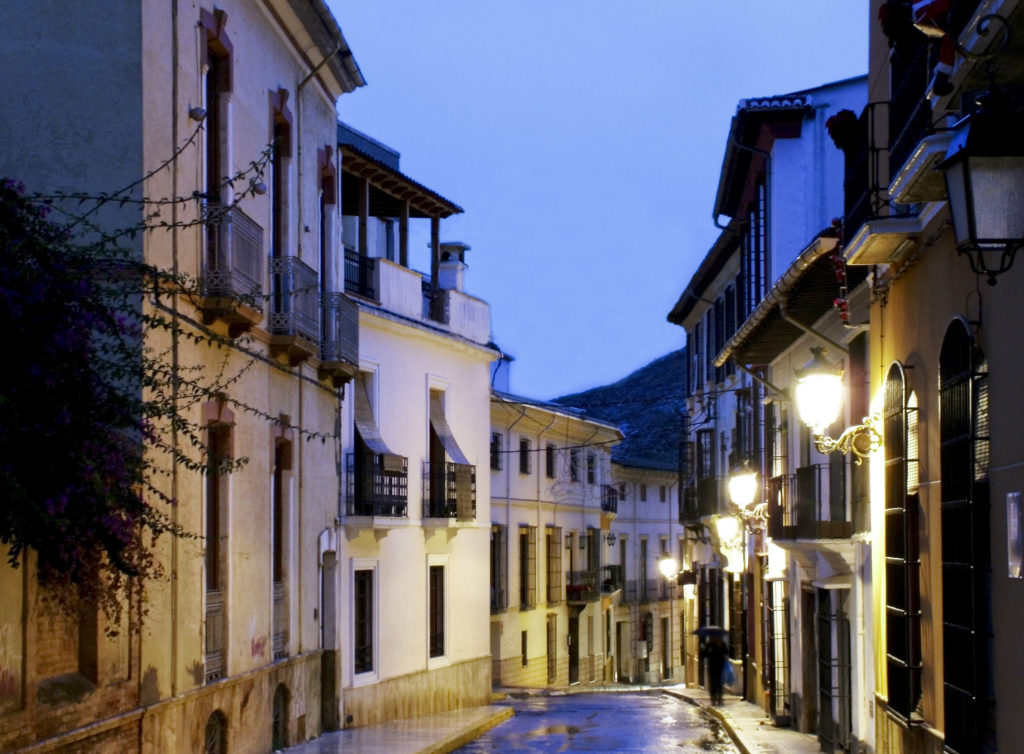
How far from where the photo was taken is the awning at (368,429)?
23.9m

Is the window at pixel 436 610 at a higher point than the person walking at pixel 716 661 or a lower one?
higher

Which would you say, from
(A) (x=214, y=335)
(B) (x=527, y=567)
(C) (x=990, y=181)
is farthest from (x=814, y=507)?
(B) (x=527, y=567)

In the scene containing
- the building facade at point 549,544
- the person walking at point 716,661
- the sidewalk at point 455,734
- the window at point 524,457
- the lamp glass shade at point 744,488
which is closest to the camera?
the sidewalk at point 455,734

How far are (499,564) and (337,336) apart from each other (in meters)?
18.4

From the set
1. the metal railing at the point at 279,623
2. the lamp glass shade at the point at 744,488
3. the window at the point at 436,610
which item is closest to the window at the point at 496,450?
the window at the point at 436,610

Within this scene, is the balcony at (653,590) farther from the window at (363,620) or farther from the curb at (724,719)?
the window at (363,620)

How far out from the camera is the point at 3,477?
9.61m

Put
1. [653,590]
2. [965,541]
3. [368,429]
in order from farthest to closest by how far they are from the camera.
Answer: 1. [653,590]
2. [368,429]
3. [965,541]

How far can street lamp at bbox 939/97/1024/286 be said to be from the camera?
667cm

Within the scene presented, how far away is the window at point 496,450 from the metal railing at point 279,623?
18688 millimetres

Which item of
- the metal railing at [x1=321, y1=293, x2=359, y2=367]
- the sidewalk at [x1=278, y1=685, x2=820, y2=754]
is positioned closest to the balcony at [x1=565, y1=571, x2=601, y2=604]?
the sidewalk at [x1=278, y1=685, x2=820, y2=754]

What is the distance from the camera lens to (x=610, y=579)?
4862 centimetres

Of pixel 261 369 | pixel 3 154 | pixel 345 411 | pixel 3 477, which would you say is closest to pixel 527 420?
pixel 345 411

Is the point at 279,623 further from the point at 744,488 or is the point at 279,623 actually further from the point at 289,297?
the point at 744,488
